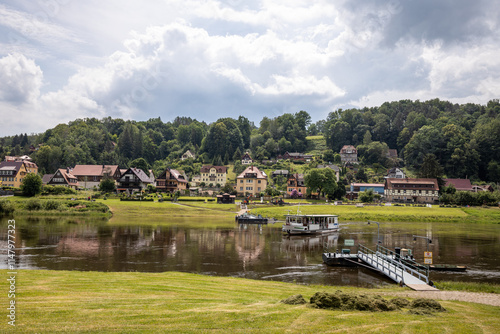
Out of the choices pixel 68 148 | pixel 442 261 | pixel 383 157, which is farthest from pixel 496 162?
pixel 68 148

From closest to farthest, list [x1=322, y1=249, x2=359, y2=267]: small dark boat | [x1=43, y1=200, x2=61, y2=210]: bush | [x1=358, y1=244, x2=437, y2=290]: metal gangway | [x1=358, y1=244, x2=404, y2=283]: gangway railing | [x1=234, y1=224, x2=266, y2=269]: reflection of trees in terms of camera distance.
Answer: [x1=358, y1=244, x2=437, y2=290]: metal gangway → [x1=358, y1=244, x2=404, y2=283]: gangway railing → [x1=322, y1=249, x2=359, y2=267]: small dark boat → [x1=234, y1=224, x2=266, y2=269]: reflection of trees → [x1=43, y1=200, x2=61, y2=210]: bush

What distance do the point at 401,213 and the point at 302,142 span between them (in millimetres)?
111135

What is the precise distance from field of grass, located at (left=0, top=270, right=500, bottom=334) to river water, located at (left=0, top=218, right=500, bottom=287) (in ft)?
27.1

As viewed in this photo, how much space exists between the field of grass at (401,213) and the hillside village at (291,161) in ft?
45.2

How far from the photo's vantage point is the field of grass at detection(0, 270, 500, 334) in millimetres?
11599

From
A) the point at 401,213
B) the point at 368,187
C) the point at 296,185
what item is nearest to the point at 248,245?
the point at 401,213

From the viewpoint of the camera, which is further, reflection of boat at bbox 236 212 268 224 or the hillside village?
the hillside village

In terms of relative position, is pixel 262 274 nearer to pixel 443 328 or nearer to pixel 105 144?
pixel 443 328

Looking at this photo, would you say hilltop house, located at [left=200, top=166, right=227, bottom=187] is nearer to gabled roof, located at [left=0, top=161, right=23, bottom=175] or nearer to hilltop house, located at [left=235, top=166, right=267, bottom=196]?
hilltop house, located at [left=235, top=166, right=267, bottom=196]

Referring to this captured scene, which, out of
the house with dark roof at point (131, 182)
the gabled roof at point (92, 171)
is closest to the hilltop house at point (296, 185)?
the house with dark roof at point (131, 182)

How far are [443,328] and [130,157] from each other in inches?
6634

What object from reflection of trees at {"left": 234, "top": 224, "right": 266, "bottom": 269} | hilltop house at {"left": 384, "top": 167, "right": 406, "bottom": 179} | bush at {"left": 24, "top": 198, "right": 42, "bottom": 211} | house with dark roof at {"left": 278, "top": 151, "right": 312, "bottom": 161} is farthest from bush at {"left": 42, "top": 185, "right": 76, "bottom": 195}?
hilltop house at {"left": 384, "top": 167, "right": 406, "bottom": 179}

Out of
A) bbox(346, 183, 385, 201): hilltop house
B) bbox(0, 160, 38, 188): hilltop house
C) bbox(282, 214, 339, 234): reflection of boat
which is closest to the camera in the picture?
bbox(282, 214, 339, 234): reflection of boat

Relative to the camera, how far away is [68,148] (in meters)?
138
